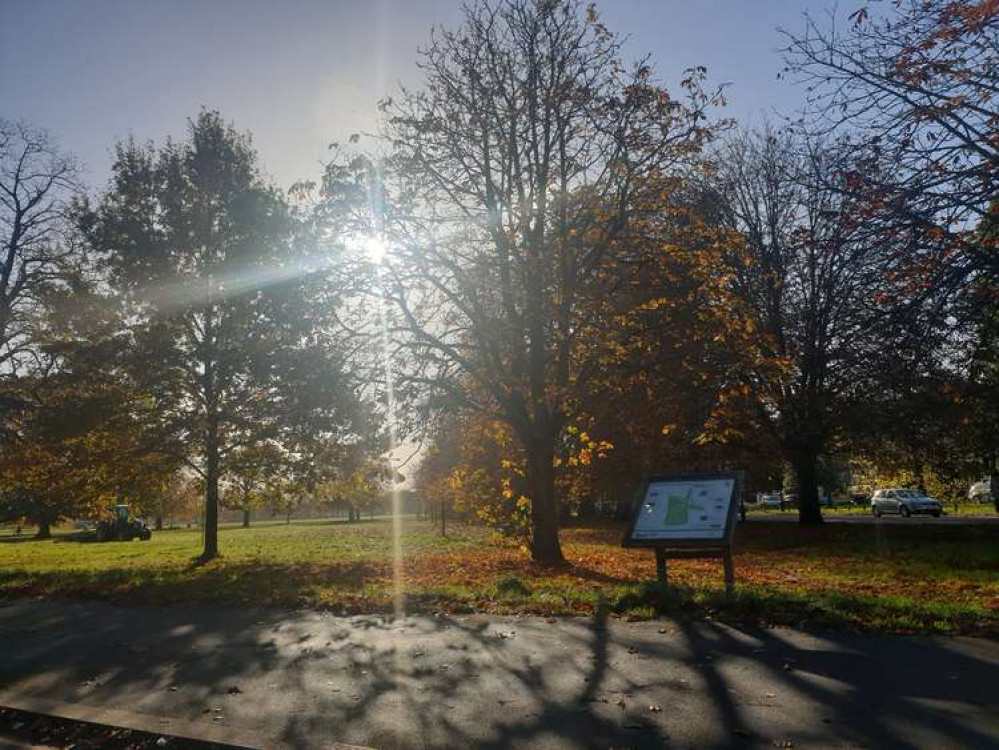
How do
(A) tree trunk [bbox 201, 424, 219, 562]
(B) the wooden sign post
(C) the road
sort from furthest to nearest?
(C) the road < (A) tree trunk [bbox 201, 424, 219, 562] < (B) the wooden sign post

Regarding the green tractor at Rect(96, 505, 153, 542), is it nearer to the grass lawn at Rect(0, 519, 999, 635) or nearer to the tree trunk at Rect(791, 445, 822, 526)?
the grass lawn at Rect(0, 519, 999, 635)

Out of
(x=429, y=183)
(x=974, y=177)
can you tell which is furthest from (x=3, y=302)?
(x=974, y=177)

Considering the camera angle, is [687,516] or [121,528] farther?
[121,528]

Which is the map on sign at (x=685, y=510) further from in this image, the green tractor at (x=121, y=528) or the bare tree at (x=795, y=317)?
the green tractor at (x=121, y=528)

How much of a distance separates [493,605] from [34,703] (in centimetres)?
506

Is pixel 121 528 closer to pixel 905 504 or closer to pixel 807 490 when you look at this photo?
pixel 807 490

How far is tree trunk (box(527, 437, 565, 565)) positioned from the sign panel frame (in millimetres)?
5745

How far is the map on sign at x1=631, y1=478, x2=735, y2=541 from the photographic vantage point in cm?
952

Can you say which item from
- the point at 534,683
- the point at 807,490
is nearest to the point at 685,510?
the point at 534,683

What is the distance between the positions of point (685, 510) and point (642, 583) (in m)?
1.27

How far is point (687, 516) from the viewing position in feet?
32.0

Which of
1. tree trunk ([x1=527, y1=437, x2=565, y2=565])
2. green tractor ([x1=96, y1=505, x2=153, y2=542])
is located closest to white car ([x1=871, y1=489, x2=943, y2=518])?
tree trunk ([x1=527, y1=437, x2=565, y2=565])

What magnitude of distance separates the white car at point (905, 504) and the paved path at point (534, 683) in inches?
1533

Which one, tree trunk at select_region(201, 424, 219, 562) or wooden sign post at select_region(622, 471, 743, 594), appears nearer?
wooden sign post at select_region(622, 471, 743, 594)
